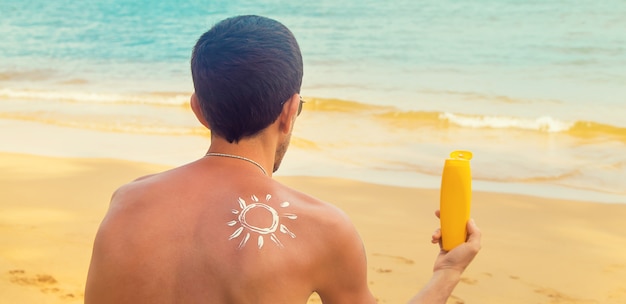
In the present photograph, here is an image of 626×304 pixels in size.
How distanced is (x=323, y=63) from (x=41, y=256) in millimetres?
10808

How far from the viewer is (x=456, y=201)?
8.10ft

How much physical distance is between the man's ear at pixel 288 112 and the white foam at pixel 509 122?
790cm

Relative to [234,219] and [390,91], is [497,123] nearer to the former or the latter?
[390,91]

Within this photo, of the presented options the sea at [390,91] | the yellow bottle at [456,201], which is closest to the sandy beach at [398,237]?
the sea at [390,91]

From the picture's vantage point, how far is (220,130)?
2020 millimetres

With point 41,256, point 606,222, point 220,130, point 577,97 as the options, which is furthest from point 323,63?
point 220,130

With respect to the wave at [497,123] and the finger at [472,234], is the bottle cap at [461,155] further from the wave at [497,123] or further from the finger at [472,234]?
the wave at [497,123]

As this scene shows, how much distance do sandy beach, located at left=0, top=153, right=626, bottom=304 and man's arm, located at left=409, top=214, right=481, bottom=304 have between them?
2037 millimetres

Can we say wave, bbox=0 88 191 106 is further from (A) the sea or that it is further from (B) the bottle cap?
(B) the bottle cap

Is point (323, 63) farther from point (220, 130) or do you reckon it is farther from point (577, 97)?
point (220, 130)

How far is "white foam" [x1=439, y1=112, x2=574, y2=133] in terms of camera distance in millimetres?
9625

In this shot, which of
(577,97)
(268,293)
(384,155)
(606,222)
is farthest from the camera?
(577,97)

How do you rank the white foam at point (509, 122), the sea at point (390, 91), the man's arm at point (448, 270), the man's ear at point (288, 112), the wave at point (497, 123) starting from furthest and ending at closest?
the white foam at point (509, 122) → the wave at point (497, 123) → the sea at point (390, 91) → the man's arm at point (448, 270) → the man's ear at point (288, 112)

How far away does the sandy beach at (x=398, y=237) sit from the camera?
4582mm
